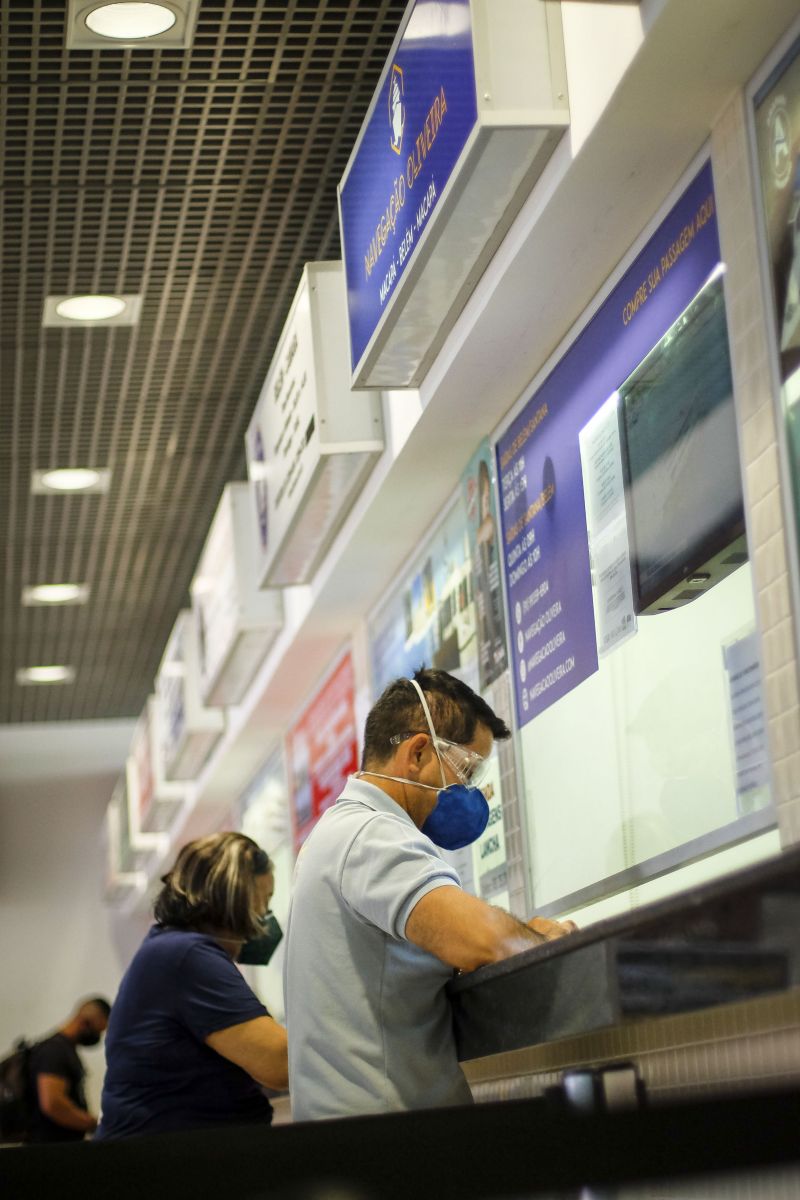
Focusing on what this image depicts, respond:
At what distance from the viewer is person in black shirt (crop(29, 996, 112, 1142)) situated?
19.8 feet

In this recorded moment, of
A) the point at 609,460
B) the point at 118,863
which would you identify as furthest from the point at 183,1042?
the point at 118,863

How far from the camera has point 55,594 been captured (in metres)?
8.92

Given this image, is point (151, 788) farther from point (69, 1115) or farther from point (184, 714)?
point (69, 1115)

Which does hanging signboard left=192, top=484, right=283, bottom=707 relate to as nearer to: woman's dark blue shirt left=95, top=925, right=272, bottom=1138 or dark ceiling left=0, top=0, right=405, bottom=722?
dark ceiling left=0, top=0, right=405, bottom=722

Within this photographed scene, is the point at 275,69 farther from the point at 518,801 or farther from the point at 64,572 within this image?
the point at 64,572

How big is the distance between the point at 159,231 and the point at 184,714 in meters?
3.61

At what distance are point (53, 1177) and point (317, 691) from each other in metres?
6.48

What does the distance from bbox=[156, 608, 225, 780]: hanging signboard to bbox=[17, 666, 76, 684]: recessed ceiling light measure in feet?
4.72

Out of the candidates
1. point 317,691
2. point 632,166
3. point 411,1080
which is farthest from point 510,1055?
point 317,691

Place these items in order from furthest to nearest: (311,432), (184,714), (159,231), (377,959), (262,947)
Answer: (184,714) < (159,231) < (311,432) < (262,947) < (377,959)

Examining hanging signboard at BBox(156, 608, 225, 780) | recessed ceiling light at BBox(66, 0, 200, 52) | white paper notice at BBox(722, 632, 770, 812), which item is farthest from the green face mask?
hanging signboard at BBox(156, 608, 225, 780)

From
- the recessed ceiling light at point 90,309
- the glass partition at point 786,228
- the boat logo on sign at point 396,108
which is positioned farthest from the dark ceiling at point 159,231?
the glass partition at point 786,228

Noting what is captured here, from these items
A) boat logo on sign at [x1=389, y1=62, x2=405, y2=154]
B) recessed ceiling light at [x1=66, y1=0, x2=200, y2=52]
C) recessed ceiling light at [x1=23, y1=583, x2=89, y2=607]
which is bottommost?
boat logo on sign at [x1=389, y1=62, x2=405, y2=154]

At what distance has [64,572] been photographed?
8523 millimetres
